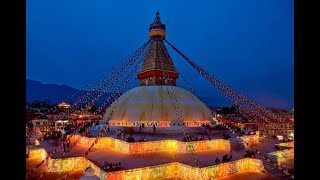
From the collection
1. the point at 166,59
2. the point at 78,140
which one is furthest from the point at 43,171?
the point at 166,59

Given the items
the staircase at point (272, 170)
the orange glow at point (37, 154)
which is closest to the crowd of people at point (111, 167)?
the staircase at point (272, 170)

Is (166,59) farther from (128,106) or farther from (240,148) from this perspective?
(240,148)

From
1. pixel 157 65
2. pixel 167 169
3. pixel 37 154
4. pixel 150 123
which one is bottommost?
pixel 37 154

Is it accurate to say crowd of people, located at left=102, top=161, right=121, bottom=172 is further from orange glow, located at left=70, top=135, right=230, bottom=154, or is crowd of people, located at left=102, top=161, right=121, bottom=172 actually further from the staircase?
the staircase

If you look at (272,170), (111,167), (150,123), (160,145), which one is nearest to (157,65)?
(150,123)

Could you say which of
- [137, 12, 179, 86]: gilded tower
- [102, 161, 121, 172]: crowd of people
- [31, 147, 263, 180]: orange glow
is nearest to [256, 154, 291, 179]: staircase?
[31, 147, 263, 180]: orange glow

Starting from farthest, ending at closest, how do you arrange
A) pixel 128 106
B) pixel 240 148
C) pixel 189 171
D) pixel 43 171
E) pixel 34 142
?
pixel 34 142, pixel 128 106, pixel 240 148, pixel 43 171, pixel 189 171

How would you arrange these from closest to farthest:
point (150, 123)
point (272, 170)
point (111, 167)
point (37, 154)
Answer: point (111, 167), point (272, 170), point (37, 154), point (150, 123)

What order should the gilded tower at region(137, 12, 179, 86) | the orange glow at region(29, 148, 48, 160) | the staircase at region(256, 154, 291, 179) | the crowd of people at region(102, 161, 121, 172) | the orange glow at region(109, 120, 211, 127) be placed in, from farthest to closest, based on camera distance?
the gilded tower at region(137, 12, 179, 86) → the orange glow at region(109, 120, 211, 127) → the orange glow at region(29, 148, 48, 160) → the staircase at region(256, 154, 291, 179) → the crowd of people at region(102, 161, 121, 172)

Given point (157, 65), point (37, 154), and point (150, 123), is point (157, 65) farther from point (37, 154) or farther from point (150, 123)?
point (37, 154)

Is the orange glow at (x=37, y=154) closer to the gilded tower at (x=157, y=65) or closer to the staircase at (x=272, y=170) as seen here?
the gilded tower at (x=157, y=65)

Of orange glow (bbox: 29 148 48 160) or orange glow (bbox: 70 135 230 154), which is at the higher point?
orange glow (bbox: 70 135 230 154)
